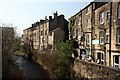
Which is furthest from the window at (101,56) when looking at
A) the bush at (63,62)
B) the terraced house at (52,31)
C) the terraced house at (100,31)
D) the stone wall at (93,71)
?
the terraced house at (52,31)

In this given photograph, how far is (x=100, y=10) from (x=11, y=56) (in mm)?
11030

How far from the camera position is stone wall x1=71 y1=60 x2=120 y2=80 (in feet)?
50.6

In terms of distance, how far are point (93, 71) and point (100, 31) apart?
29.4 feet

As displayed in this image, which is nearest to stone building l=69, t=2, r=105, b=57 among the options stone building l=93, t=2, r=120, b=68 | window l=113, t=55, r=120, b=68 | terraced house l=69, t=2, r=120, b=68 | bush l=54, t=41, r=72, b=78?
terraced house l=69, t=2, r=120, b=68

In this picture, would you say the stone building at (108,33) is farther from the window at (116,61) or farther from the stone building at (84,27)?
the stone building at (84,27)

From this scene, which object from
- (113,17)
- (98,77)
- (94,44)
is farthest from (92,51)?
(98,77)

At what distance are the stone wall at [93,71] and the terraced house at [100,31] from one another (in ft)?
10.5

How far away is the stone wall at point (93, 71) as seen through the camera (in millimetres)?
15414

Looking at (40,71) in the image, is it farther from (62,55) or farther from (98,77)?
(98,77)

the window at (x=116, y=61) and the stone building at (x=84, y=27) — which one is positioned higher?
the stone building at (x=84, y=27)

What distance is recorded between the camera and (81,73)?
880 inches

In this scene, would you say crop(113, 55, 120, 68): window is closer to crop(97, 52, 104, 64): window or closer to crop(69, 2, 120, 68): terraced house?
crop(69, 2, 120, 68): terraced house

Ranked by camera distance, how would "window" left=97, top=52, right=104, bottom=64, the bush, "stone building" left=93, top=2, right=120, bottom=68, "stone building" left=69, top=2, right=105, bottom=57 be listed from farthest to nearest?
1. "stone building" left=69, top=2, right=105, bottom=57
2. the bush
3. "window" left=97, top=52, right=104, bottom=64
4. "stone building" left=93, top=2, right=120, bottom=68

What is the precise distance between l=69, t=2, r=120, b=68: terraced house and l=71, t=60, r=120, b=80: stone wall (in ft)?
10.5
